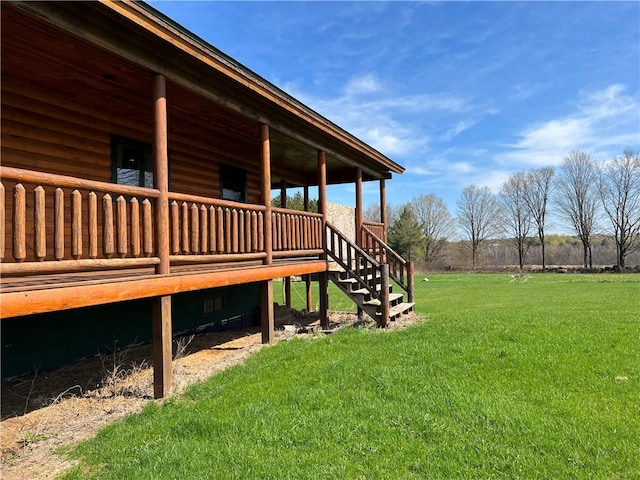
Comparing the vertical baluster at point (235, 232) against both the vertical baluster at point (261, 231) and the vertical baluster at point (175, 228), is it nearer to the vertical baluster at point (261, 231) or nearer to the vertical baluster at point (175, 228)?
the vertical baluster at point (261, 231)

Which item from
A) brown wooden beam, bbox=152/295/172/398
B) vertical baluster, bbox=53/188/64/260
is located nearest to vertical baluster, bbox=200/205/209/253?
brown wooden beam, bbox=152/295/172/398

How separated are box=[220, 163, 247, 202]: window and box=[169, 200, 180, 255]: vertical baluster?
4.53 metres

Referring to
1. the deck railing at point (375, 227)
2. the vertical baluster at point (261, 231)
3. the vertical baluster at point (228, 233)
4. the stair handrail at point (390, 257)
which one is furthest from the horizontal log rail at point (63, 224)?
the deck railing at point (375, 227)

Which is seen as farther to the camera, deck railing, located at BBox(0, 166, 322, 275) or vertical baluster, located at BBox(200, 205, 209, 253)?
vertical baluster, located at BBox(200, 205, 209, 253)

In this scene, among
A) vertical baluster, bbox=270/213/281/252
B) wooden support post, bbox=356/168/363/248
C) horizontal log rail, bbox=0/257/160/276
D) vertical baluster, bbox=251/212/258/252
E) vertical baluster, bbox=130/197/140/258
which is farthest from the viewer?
wooden support post, bbox=356/168/363/248

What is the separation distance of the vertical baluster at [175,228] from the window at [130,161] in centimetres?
229

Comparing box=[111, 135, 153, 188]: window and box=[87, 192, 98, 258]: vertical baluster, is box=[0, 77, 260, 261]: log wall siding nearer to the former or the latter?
box=[111, 135, 153, 188]: window

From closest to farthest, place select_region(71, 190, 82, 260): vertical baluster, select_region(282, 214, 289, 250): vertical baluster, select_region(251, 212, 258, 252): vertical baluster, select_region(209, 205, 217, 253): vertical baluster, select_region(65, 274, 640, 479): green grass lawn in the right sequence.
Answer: select_region(65, 274, 640, 479): green grass lawn, select_region(71, 190, 82, 260): vertical baluster, select_region(209, 205, 217, 253): vertical baluster, select_region(251, 212, 258, 252): vertical baluster, select_region(282, 214, 289, 250): vertical baluster

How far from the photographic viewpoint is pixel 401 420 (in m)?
3.62

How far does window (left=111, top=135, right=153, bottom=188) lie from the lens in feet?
21.9

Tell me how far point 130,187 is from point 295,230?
3916 mm

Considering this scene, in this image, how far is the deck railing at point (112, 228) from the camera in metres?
3.33

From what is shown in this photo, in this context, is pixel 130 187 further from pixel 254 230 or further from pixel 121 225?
pixel 254 230

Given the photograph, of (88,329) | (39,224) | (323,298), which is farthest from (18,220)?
(323,298)
